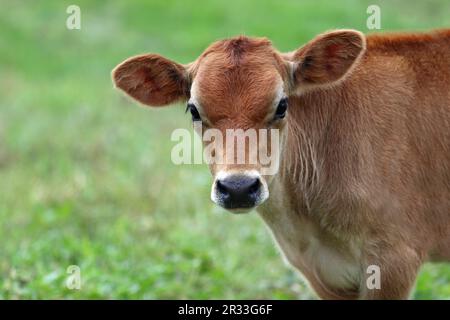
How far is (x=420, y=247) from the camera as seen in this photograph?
657 centimetres

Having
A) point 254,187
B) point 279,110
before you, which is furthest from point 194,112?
point 254,187

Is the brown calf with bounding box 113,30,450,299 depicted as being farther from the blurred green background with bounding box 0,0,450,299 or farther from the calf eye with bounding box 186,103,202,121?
the blurred green background with bounding box 0,0,450,299

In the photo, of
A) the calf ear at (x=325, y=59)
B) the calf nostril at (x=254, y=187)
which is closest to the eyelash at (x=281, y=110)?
the calf ear at (x=325, y=59)

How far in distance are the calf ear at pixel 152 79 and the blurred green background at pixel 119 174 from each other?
0.95 metres

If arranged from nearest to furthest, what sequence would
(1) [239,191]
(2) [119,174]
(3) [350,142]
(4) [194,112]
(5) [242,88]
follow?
1. (1) [239,191]
2. (5) [242,88]
3. (4) [194,112]
4. (3) [350,142]
5. (2) [119,174]

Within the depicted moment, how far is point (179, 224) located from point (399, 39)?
4211mm

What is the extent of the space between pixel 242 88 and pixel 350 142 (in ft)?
3.52

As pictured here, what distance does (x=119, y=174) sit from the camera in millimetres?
11922

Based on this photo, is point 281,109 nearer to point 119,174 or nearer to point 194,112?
point 194,112

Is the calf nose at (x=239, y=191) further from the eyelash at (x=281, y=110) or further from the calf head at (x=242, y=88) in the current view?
the eyelash at (x=281, y=110)

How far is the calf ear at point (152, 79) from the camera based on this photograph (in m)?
6.63

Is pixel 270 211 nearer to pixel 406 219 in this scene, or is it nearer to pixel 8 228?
pixel 406 219

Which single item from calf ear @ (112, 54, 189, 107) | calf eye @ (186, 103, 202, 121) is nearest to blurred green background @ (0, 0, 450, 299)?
calf ear @ (112, 54, 189, 107)
